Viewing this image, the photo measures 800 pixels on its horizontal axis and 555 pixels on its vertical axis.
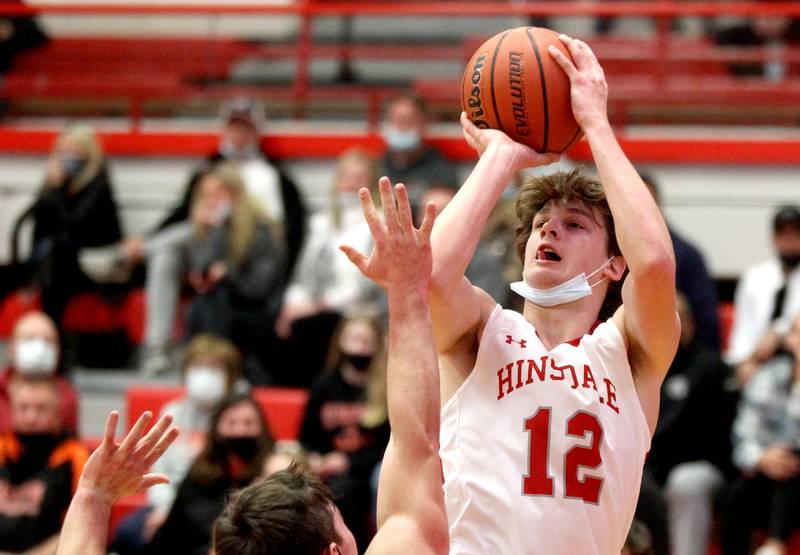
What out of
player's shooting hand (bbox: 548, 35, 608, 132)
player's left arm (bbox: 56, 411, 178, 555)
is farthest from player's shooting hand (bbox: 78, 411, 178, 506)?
player's shooting hand (bbox: 548, 35, 608, 132)

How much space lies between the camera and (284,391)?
7801mm

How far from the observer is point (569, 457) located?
3277 millimetres

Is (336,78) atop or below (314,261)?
atop

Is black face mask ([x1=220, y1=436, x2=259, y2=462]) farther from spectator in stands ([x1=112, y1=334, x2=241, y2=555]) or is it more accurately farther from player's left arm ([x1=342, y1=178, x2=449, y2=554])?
player's left arm ([x1=342, y1=178, x2=449, y2=554])

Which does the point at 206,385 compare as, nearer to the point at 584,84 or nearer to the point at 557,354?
the point at 557,354

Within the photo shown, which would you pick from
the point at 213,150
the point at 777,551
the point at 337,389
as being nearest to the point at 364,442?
the point at 337,389

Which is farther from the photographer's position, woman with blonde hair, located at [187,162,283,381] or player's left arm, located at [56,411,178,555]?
woman with blonde hair, located at [187,162,283,381]

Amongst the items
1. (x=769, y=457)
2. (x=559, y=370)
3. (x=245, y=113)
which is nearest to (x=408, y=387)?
(x=559, y=370)

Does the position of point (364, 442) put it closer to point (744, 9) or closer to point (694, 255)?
point (694, 255)

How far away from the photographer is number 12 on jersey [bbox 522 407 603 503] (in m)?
3.27

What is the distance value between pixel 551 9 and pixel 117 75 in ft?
13.6

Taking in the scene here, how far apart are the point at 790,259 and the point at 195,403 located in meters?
3.26

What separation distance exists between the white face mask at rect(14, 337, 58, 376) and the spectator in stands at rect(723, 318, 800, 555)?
142 inches

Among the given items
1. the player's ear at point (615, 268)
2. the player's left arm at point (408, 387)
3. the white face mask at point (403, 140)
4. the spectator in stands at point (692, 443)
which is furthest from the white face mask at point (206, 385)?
the player's left arm at point (408, 387)
